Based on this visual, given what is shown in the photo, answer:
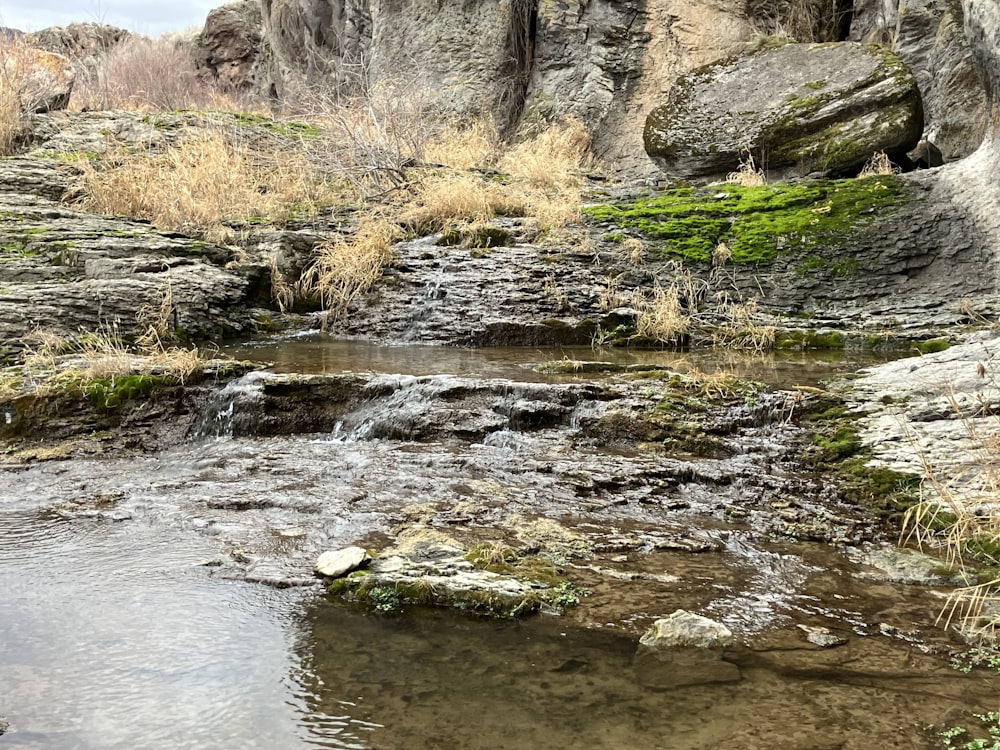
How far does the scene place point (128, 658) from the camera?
235 centimetres

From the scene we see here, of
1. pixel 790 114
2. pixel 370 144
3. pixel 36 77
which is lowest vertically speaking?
pixel 370 144

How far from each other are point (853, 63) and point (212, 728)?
34.1 feet

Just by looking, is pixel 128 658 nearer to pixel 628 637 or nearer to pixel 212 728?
pixel 212 728

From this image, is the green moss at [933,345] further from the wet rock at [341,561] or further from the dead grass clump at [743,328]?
the wet rock at [341,561]

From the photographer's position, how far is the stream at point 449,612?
6.73 feet

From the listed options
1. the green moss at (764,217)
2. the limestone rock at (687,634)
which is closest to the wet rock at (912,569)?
the limestone rock at (687,634)

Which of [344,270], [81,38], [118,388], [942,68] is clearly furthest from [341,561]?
[81,38]

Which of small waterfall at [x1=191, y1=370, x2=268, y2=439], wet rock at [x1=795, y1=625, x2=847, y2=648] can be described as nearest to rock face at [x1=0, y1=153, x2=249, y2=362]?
small waterfall at [x1=191, y1=370, x2=268, y2=439]

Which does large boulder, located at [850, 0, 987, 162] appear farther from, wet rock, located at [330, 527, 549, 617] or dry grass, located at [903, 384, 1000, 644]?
wet rock, located at [330, 527, 549, 617]

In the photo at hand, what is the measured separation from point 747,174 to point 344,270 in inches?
201

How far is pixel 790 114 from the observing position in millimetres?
9633

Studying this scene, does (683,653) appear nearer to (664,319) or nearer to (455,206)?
(664,319)

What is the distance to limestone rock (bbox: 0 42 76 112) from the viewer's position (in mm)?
11023

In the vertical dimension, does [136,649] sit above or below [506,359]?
below
